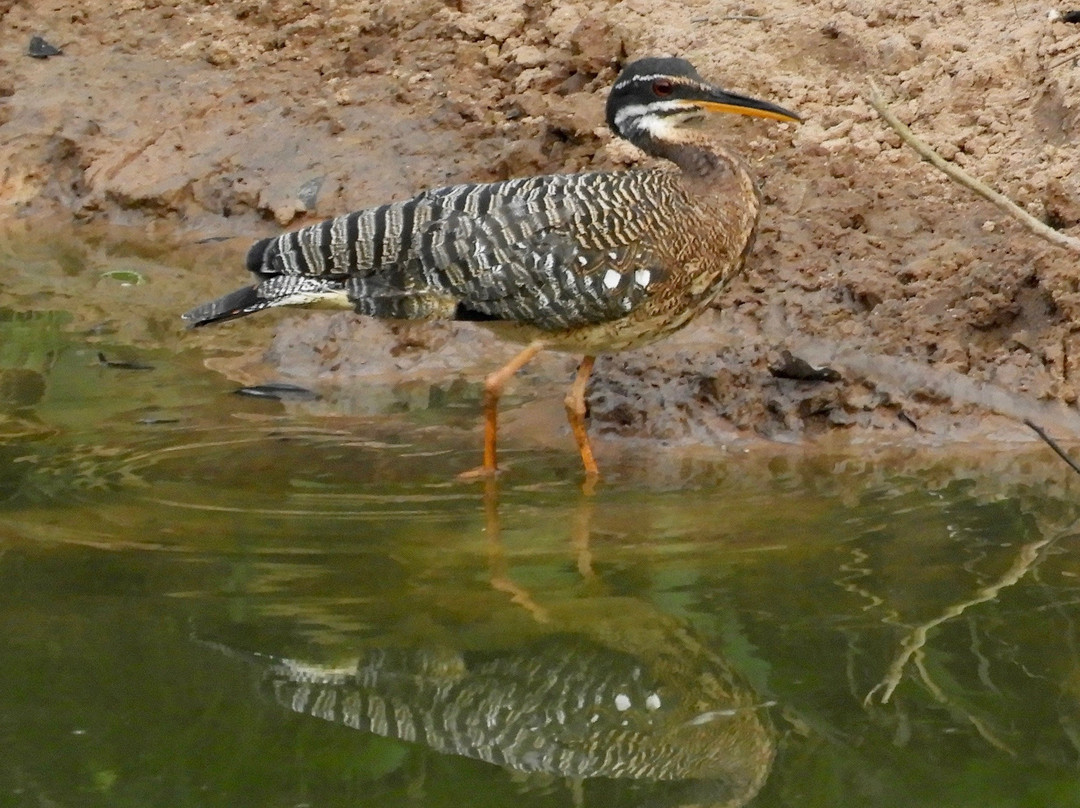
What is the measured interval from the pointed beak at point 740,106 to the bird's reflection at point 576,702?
104 inches

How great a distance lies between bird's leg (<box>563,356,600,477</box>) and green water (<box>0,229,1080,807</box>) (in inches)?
4.3

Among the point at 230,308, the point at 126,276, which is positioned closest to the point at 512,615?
the point at 230,308

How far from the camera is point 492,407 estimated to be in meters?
7.11

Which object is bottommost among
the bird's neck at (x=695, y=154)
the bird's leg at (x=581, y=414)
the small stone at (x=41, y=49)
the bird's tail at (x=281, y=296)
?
the small stone at (x=41, y=49)

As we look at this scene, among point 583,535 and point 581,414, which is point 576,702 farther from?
point 581,414

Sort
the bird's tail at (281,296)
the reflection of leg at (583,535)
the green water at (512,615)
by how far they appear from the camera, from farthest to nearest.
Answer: the bird's tail at (281,296) → the reflection of leg at (583,535) → the green water at (512,615)

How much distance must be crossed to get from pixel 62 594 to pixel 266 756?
1.34 metres

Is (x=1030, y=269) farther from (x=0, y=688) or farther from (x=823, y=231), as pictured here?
(x=0, y=688)

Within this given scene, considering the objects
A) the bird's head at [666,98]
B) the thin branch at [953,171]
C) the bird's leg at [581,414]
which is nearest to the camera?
the thin branch at [953,171]

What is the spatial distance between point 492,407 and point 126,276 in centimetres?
362

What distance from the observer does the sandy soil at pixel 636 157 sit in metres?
7.43

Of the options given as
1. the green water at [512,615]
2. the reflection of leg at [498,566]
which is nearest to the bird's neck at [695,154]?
the green water at [512,615]

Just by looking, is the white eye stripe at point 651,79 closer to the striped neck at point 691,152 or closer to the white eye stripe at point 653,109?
the white eye stripe at point 653,109

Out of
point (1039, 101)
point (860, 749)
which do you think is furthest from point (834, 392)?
point (860, 749)
